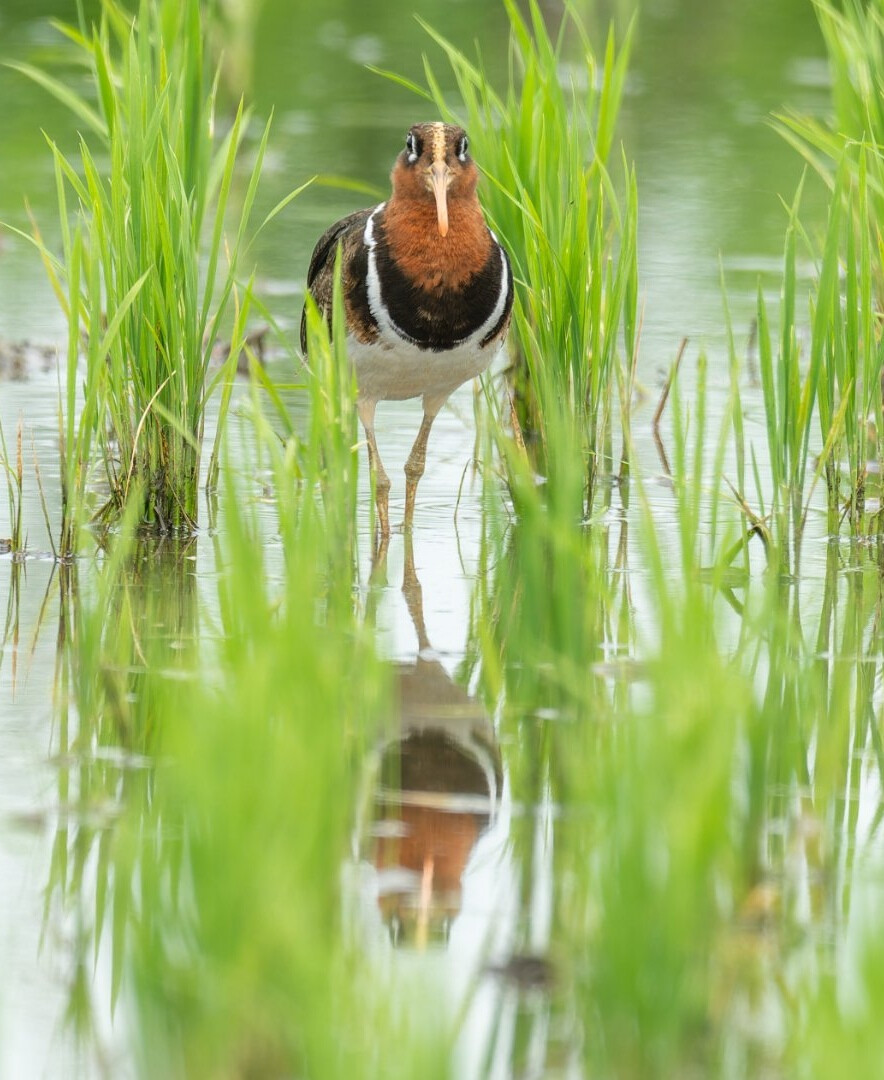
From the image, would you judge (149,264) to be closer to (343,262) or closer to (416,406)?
(343,262)

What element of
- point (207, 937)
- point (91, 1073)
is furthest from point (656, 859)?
point (91, 1073)

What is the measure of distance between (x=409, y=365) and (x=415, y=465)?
513 mm

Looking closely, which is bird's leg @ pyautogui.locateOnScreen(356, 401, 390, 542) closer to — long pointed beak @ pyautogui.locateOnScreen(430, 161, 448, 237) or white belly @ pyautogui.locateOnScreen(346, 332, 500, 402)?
white belly @ pyautogui.locateOnScreen(346, 332, 500, 402)

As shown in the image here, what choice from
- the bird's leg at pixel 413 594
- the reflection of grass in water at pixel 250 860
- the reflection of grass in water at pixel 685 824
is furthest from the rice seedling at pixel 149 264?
the reflection of grass in water at pixel 250 860

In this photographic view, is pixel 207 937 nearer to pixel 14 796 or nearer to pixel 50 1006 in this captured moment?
pixel 50 1006

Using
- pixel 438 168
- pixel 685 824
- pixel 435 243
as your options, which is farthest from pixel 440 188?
pixel 685 824

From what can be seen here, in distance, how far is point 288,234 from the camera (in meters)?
9.88

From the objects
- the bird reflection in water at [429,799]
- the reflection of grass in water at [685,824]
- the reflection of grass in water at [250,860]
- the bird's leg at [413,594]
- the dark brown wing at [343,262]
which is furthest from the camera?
the dark brown wing at [343,262]

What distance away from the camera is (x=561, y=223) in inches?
221

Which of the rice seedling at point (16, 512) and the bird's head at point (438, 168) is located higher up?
the bird's head at point (438, 168)

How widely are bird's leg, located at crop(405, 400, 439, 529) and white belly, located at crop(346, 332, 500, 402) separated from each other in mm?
243

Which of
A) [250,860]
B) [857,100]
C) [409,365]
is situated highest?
[857,100]

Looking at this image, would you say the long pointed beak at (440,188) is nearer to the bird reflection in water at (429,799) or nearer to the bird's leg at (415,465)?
the bird's leg at (415,465)

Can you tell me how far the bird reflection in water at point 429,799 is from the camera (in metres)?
3.19
